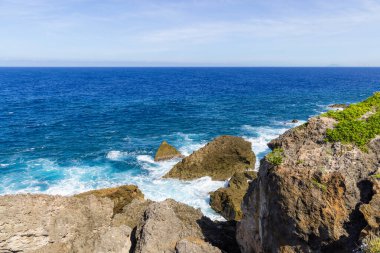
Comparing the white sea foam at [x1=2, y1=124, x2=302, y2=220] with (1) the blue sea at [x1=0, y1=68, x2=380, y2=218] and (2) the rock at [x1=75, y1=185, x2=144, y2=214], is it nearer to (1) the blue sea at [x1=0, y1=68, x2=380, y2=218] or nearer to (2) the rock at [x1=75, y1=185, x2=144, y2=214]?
(1) the blue sea at [x1=0, y1=68, x2=380, y2=218]

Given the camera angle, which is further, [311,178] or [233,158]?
[233,158]

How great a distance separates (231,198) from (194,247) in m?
13.8

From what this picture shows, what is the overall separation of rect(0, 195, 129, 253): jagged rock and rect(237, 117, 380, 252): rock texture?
9201 mm

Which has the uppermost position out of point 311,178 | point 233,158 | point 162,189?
Answer: point 311,178

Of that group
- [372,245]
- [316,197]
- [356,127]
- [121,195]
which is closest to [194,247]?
[316,197]

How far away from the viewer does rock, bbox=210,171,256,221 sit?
28.5 meters

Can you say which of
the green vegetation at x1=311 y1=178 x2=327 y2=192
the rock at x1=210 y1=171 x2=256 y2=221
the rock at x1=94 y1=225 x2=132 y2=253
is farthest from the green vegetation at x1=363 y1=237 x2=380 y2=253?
the rock at x1=210 y1=171 x2=256 y2=221

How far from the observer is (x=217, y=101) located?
9519 centimetres

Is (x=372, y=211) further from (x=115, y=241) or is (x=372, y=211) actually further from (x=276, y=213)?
(x=115, y=241)

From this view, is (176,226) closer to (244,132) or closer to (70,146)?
(70,146)

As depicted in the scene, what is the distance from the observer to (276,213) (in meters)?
14.0

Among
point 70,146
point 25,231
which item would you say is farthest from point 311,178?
point 70,146

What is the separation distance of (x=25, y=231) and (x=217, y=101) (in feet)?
266

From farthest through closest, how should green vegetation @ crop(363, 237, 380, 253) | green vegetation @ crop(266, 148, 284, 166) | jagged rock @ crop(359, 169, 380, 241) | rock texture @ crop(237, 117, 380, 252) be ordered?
green vegetation @ crop(266, 148, 284, 166), rock texture @ crop(237, 117, 380, 252), jagged rock @ crop(359, 169, 380, 241), green vegetation @ crop(363, 237, 380, 253)
